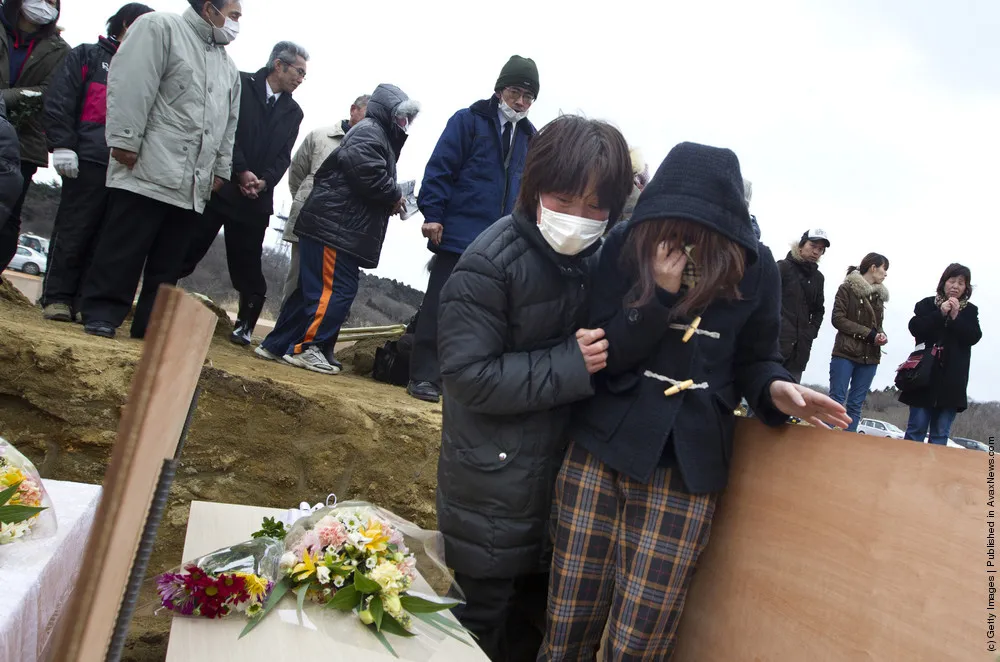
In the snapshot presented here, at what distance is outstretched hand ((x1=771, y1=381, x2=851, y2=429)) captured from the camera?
1.98 meters

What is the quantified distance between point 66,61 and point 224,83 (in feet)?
3.63

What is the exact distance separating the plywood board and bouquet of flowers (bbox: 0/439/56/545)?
396 millimetres

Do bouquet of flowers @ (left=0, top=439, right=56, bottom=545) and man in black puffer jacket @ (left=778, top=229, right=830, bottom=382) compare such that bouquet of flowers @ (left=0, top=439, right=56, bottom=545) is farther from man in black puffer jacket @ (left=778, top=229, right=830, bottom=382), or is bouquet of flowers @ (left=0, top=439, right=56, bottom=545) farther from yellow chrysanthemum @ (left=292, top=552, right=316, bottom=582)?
→ man in black puffer jacket @ (left=778, top=229, right=830, bottom=382)

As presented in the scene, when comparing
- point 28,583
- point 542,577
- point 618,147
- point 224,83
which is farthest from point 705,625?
point 224,83

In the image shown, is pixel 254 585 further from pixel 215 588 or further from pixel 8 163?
pixel 8 163

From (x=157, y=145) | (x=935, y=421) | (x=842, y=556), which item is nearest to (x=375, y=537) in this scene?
(x=842, y=556)

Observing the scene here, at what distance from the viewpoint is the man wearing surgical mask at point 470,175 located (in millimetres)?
4488

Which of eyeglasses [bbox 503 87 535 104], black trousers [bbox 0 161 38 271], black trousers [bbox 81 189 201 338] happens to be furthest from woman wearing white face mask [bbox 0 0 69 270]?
eyeglasses [bbox 503 87 535 104]

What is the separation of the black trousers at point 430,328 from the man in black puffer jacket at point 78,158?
6.72 ft

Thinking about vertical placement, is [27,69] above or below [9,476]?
above

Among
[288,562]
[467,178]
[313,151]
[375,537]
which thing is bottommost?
[288,562]

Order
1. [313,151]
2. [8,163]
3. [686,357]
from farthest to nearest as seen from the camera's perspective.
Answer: [313,151] < [8,163] < [686,357]

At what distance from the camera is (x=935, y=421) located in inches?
263

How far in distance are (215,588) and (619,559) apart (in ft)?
3.48
